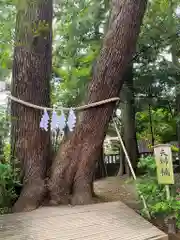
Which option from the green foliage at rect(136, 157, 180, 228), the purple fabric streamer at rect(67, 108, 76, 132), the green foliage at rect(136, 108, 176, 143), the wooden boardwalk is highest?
the green foliage at rect(136, 108, 176, 143)

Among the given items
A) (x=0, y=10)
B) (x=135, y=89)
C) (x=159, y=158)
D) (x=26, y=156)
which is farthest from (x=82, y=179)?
(x=135, y=89)

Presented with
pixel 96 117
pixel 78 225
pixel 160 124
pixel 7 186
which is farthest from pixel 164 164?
pixel 160 124

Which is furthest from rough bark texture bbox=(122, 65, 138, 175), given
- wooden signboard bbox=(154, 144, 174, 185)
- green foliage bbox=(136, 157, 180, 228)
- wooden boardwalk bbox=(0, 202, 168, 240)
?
wooden boardwalk bbox=(0, 202, 168, 240)

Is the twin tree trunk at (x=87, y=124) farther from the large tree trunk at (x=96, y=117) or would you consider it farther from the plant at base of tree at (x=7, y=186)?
the plant at base of tree at (x=7, y=186)

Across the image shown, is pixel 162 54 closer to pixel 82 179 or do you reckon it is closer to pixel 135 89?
pixel 135 89

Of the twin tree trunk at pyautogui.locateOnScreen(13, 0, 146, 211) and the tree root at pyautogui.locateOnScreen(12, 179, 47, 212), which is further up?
the twin tree trunk at pyautogui.locateOnScreen(13, 0, 146, 211)

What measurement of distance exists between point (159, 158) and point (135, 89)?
4582mm

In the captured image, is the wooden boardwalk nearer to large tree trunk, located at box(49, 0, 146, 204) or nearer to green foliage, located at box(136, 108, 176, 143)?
large tree trunk, located at box(49, 0, 146, 204)

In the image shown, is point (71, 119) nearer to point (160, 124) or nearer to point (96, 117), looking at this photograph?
point (96, 117)

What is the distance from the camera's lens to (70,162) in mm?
4602

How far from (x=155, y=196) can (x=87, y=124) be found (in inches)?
60.1

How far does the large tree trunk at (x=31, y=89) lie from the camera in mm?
4508

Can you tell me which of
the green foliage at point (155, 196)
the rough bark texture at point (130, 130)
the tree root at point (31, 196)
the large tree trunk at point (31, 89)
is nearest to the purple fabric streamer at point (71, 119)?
the large tree trunk at point (31, 89)

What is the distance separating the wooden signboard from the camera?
157 inches
